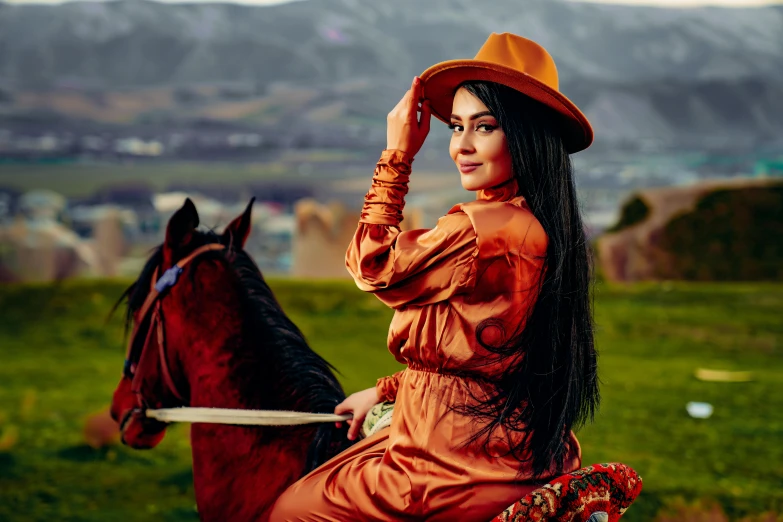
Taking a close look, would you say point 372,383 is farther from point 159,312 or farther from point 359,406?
point 359,406

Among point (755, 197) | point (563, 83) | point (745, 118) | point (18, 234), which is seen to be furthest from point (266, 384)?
point (745, 118)

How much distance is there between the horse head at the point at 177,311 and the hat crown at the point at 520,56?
0.81 meters

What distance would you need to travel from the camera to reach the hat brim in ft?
6.00

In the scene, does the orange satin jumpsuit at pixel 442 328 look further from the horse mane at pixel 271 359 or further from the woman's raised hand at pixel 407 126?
the horse mane at pixel 271 359

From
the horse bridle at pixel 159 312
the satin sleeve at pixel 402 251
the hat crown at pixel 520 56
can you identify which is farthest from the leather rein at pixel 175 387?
the hat crown at pixel 520 56

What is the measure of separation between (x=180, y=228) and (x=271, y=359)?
0.43m

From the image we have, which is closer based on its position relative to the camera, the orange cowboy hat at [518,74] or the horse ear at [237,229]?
the orange cowboy hat at [518,74]

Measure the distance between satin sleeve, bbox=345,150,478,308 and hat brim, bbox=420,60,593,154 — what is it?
189mm

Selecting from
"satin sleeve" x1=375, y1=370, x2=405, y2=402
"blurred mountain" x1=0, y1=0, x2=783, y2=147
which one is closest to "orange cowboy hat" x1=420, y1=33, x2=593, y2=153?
"satin sleeve" x1=375, y1=370, x2=405, y2=402

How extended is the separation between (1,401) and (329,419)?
5.01 meters

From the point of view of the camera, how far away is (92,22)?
10297 mm

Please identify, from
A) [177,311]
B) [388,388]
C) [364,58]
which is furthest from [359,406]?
[364,58]

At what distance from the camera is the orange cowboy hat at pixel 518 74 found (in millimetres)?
1829

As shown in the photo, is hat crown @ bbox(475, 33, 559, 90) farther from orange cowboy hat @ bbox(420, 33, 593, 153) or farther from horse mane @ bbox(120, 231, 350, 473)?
horse mane @ bbox(120, 231, 350, 473)
